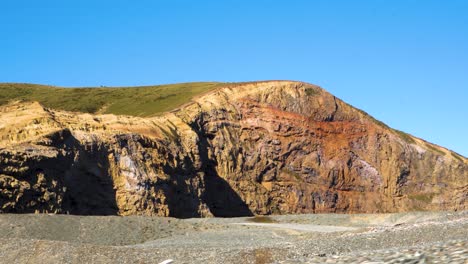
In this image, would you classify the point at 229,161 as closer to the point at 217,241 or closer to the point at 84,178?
the point at 84,178

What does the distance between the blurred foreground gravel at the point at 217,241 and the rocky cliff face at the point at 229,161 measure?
849 cm

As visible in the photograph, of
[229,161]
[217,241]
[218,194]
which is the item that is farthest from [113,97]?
[217,241]

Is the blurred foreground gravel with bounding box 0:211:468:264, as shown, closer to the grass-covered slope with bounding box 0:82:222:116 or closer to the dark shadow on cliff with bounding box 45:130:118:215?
the dark shadow on cliff with bounding box 45:130:118:215

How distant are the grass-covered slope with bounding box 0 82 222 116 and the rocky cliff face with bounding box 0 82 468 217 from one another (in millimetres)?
8833

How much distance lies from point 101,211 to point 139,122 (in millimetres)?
16355

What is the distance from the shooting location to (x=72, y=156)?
60.8m

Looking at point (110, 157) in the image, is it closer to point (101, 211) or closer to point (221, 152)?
point (101, 211)

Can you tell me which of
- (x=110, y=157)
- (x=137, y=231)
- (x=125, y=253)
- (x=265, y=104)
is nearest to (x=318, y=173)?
(x=265, y=104)

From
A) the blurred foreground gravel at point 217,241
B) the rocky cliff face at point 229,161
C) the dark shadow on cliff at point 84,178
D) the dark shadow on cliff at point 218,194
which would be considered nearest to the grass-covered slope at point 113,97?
the rocky cliff face at point 229,161

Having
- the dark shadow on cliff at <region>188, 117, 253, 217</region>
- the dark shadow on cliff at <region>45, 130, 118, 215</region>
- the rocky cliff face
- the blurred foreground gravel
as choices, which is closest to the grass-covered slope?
the rocky cliff face

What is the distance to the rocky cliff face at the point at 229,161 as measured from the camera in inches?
2308

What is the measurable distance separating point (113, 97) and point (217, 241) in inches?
3176

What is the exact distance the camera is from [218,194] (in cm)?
8262

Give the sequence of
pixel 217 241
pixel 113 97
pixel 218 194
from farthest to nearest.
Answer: pixel 113 97 → pixel 218 194 → pixel 217 241
